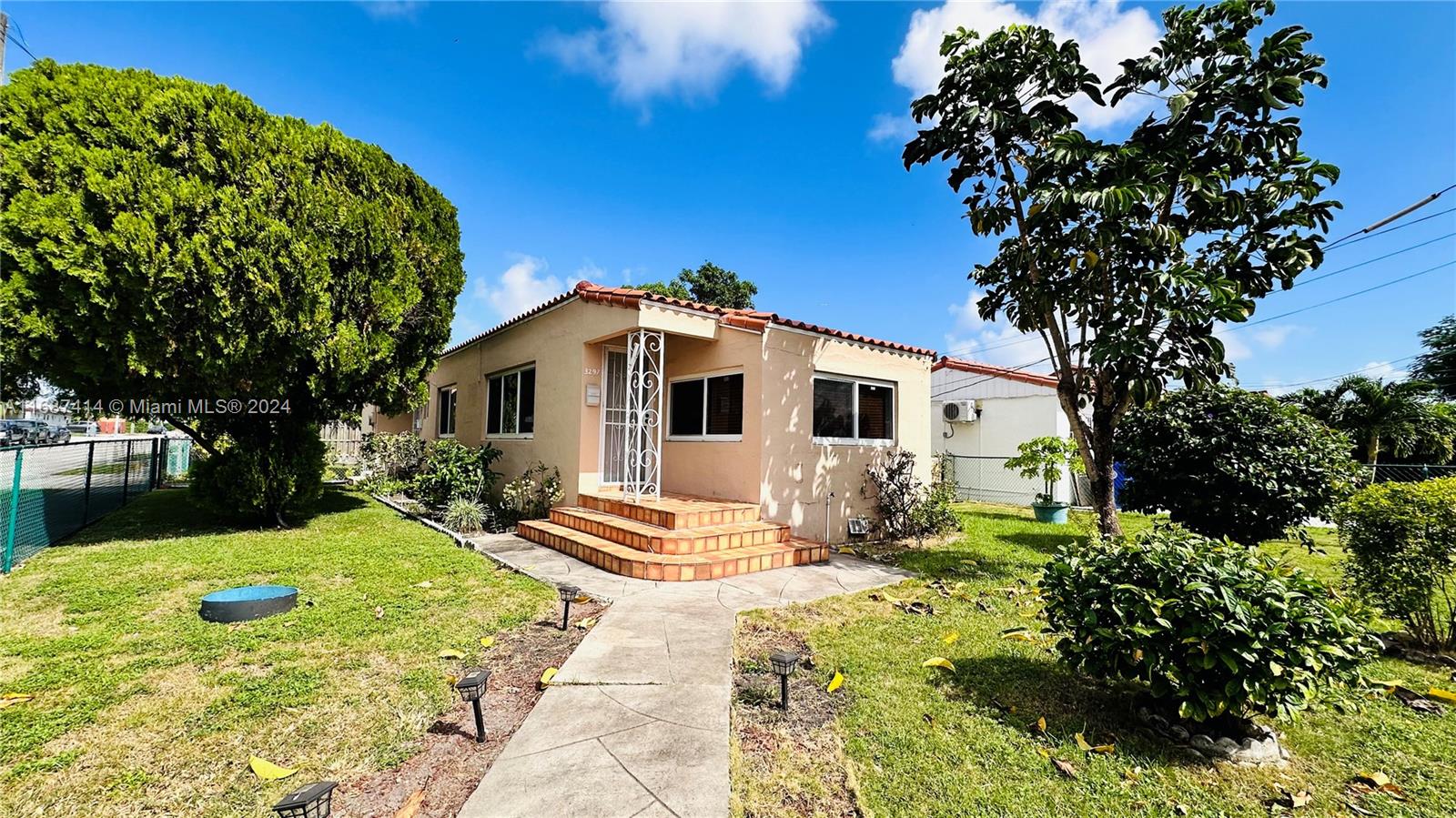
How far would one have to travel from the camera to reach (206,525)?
9.36m

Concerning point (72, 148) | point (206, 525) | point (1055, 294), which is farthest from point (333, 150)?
point (1055, 294)

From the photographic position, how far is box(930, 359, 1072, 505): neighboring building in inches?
627

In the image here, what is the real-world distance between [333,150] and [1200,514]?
1405 centimetres

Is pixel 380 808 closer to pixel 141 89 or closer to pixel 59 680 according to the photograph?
pixel 59 680

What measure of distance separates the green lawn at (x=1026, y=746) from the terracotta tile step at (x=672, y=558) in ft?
6.07

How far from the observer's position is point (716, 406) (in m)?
9.56

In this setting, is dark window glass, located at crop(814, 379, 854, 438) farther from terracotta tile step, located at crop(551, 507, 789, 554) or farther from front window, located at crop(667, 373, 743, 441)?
terracotta tile step, located at crop(551, 507, 789, 554)

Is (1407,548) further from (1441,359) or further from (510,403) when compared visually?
(1441,359)

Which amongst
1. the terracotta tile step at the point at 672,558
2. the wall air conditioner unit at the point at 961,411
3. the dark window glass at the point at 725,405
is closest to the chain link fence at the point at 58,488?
the terracotta tile step at the point at 672,558

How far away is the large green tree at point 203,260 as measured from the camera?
6672 millimetres

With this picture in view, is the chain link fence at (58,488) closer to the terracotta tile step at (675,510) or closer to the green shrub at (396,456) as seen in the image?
the green shrub at (396,456)

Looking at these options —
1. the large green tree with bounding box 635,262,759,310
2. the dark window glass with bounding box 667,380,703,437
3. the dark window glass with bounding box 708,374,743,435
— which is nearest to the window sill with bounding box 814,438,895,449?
the dark window glass with bounding box 708,374,743,435

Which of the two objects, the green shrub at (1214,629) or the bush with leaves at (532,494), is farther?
the bush with leaves at (532,494)

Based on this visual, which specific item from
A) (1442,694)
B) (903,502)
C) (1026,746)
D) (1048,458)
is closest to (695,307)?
(903,502)
